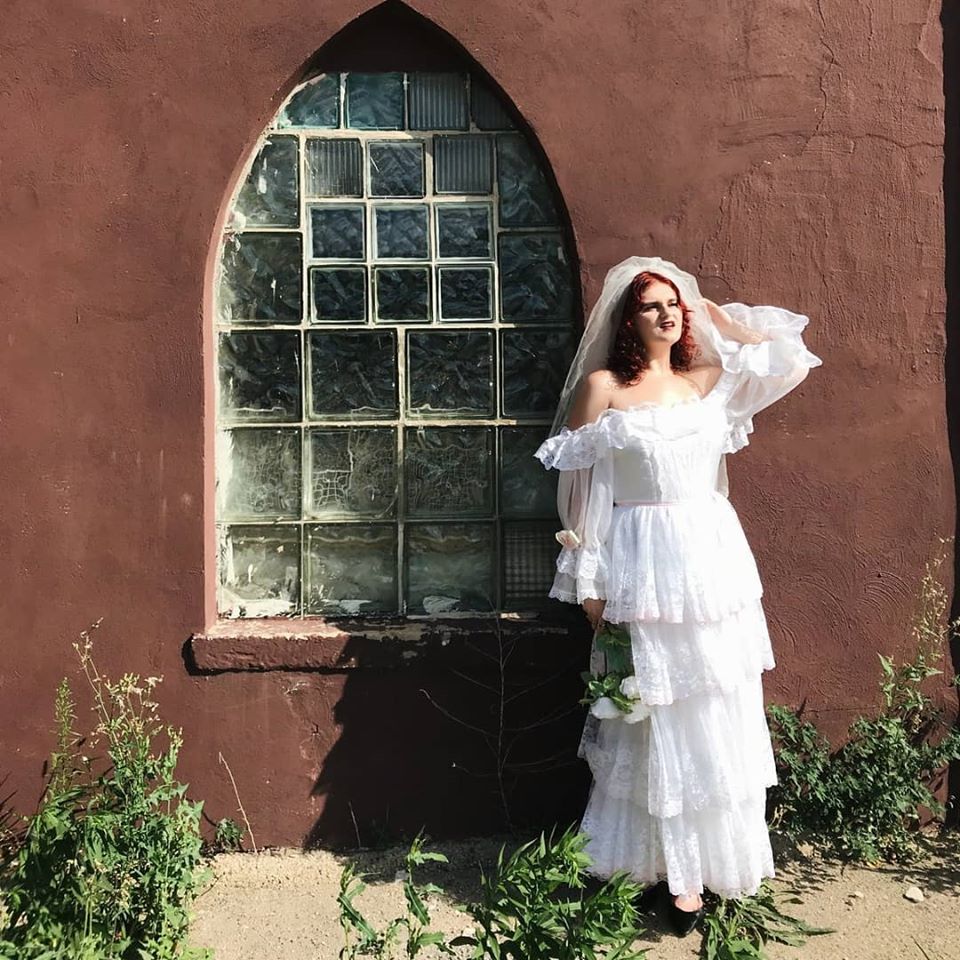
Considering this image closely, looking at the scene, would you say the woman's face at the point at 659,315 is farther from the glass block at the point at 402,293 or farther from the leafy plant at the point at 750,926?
the leafy plant at the point at 750,926

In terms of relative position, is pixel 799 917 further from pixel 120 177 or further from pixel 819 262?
pixel 120 177

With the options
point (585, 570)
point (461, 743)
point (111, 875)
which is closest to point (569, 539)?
point (585, 570)

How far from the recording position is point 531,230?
3514 mm

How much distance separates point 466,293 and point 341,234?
1.73 ft

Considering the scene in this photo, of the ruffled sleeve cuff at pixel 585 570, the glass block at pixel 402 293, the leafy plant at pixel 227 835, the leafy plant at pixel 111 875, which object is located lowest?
the leafy plant at pixel 227 835

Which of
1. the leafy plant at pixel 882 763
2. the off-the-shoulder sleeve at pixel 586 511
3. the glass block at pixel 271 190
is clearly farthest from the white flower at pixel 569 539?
the glass block at pixel 271 190

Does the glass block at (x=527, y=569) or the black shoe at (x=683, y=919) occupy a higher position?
the glass block at (x=527, y=569)

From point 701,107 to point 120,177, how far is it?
2.09 meters

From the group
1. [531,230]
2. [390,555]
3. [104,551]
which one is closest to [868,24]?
[531,230]

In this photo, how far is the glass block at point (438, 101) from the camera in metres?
3.50

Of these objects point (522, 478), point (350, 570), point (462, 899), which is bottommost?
point (462, 899)

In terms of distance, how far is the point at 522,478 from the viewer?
3.57 meters

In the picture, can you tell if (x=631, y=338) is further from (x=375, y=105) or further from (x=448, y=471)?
(x=375, y=105)

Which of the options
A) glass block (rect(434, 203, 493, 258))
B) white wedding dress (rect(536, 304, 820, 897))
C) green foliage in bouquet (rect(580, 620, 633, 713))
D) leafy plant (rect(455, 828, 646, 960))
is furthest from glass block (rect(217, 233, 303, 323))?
leafy plant (rect(455, 828, 646, 960))
